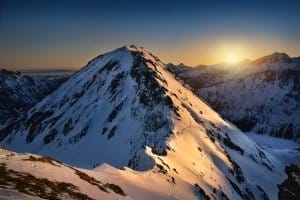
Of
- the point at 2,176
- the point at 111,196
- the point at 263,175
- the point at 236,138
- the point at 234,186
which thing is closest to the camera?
the point at 2,176

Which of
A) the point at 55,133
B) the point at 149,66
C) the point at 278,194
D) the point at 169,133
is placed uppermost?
the point at 149,66

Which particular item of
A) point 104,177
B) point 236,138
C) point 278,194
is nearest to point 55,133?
point 236,138

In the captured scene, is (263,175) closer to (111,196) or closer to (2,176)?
(111,196)

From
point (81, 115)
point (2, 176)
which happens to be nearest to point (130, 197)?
point (2, 176)

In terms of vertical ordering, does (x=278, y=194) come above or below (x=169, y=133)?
below

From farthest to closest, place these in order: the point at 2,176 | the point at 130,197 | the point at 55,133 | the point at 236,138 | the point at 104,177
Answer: the point at 236,138, the point at 55,133, the point at 104,177, the point at 130,197, the point at 2,176

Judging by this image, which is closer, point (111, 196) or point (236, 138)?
point (111, 196)
